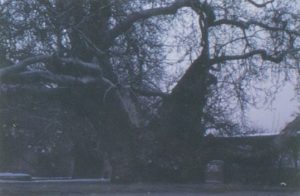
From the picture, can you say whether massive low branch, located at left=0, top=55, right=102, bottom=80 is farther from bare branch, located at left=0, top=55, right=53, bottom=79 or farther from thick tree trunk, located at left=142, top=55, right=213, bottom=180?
thick tree trunk, located at left=142, top=55, right=213, bottom=180

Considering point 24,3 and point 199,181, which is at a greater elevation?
point 24,3

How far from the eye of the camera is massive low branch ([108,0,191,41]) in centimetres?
→ 2202

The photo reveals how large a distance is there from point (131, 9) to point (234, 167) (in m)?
7.52

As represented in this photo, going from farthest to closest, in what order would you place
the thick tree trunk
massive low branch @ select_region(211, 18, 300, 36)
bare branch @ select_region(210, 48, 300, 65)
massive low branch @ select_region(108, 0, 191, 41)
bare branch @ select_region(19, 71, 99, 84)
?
1. bare branch @ select_region(210, 48, 300, 65)
2. the thick tree trunk
3. massive low branch @ select_region(211, 18, 300, 36)
4. massive low branch @ select_region(108, 0, 191, 41)
5. bare branch @ select_region(19, 71, 99, 84)

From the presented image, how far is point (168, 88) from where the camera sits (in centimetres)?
2553

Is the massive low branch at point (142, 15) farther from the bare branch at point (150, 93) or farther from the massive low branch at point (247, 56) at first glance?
the bare branch at point (150, 93)

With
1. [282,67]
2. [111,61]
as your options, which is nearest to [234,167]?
[282,67]

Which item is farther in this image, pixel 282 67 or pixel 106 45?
pixel 282 67

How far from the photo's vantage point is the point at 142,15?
72.5ft

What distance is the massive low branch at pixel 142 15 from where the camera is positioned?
867 inches

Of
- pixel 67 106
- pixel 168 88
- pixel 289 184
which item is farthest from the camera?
pixel 168 88

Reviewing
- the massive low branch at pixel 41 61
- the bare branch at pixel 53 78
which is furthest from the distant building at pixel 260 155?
the massive low branch at pixel 41 61

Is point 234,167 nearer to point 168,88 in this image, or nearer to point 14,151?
point 168,88

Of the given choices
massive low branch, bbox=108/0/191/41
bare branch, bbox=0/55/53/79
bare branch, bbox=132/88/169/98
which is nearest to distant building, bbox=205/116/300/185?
bare branch, bbox=132/88/169/98
